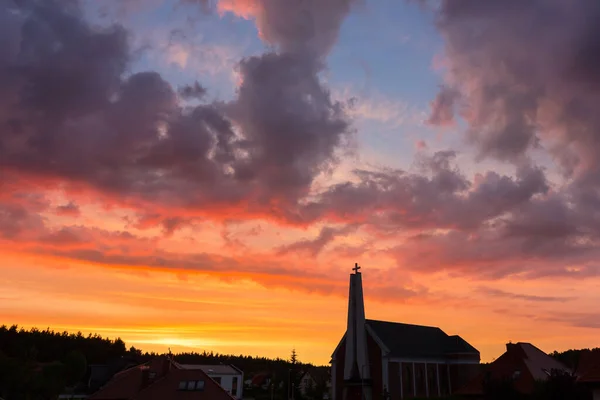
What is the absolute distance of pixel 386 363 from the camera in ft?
242

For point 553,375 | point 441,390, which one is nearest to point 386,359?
point 441,390

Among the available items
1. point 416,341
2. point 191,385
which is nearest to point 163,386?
point 191,385

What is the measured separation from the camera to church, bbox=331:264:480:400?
74.1m

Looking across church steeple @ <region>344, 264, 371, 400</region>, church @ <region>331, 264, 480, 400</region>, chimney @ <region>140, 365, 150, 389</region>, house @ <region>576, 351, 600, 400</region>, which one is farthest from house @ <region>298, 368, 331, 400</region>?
house @ <region>576, 351, 600, 400</region>

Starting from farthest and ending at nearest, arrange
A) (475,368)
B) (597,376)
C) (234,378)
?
(234,378)
(475,368)
(597,376)

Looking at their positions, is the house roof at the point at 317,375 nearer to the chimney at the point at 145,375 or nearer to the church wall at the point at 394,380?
the church wall at the point at 394,380

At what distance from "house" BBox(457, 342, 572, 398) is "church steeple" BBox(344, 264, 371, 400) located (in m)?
15.7

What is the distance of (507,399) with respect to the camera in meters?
48.9

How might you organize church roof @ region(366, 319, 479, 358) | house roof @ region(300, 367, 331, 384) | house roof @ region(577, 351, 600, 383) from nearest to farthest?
house roof @ region(577, 351, 600, 383), church roof @ region(366, 319, 479, 358), house roof @ region(300, 367, 331, 384)

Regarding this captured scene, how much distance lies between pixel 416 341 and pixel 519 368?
21.6 meters

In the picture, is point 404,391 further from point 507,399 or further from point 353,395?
point 507,399

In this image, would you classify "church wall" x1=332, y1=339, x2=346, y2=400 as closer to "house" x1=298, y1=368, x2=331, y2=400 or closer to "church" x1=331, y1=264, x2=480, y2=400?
"church" x1=331, y1=264, x2=480, y2=400

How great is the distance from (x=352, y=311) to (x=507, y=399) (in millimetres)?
31083

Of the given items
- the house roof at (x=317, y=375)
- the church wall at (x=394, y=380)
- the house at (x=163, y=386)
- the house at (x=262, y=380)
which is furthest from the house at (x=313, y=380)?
the house at (x=163, y=386)
